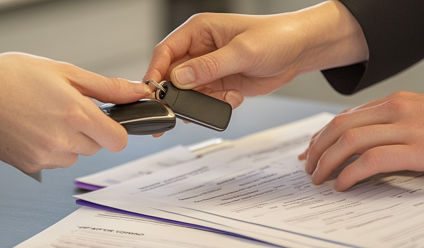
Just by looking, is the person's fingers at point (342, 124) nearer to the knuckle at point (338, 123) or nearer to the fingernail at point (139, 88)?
the knuckle at point (338, 123)

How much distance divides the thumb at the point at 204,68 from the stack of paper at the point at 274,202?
0.52ft

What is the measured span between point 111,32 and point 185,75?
7.91ft

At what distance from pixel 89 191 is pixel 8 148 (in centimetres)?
22

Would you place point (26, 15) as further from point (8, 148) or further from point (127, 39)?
point (8, 148)

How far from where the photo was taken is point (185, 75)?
868 millimetres

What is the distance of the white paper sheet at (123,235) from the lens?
2.14 ft

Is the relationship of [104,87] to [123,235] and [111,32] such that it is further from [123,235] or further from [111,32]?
[111,32]

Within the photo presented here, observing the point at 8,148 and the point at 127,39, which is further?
the point at 127,39

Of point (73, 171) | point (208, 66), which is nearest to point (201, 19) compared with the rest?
point (208, 66)

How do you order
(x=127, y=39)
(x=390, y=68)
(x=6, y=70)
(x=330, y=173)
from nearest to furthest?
(x=6, y=70)
(x=330, y=173)
(x=390, y=68)
(x=127, y=39)

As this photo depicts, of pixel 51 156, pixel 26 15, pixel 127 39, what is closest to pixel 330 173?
pixel 51 156

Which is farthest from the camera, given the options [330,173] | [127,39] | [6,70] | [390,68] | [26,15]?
[127,39]

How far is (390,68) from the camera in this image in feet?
3.60

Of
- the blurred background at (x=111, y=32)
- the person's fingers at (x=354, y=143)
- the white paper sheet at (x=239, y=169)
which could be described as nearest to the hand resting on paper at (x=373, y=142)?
the person's fingers at (x=354, y=143)
